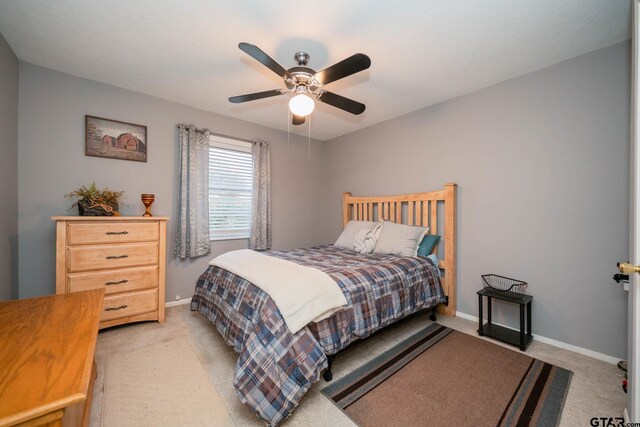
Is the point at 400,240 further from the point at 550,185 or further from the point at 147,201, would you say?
the point at 147,201

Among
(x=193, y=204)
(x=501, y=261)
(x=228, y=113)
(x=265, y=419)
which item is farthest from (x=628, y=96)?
(x=193, y=204)

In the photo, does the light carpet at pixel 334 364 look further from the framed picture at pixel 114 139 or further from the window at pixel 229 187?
the framed picture at pixel 114 139

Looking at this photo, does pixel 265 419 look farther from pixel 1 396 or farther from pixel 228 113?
pixel 228 113

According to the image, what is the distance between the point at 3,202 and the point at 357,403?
3.18 meters

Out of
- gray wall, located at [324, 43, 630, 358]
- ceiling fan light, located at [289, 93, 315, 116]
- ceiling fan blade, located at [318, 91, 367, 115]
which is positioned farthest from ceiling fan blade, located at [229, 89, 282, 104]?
gray wall, located at [324, 43, 630, 358]

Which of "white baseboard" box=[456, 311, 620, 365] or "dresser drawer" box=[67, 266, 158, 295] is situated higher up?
"dresser drawer" box=[67, 266, 158, 295]

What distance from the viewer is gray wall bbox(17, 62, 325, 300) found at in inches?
96.1

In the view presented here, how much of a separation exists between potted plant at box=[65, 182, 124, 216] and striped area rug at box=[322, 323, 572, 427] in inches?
104

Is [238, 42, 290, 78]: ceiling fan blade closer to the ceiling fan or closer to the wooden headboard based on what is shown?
the ceiling fan

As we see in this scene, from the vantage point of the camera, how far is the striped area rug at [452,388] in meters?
1.50

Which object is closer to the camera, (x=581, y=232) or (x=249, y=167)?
(x=581, y=232)

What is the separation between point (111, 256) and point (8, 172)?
41.5 inches

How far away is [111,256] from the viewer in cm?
244

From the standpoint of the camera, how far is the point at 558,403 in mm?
1602
